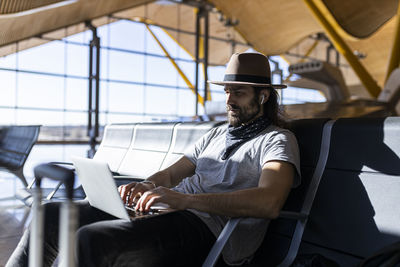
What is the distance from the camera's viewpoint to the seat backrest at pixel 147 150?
12.8ft

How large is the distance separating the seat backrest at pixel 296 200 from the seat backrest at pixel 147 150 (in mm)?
1815

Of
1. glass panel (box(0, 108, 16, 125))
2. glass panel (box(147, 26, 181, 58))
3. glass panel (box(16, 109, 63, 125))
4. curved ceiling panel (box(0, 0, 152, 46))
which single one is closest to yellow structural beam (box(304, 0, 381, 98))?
glass panel (box(147, 26, 181, 58))

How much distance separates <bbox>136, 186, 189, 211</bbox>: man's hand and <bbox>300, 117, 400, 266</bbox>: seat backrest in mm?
695

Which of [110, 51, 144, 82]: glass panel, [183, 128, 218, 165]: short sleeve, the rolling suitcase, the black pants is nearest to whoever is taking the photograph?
the rolling suitcase

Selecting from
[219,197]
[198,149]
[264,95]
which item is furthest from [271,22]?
[219,197]

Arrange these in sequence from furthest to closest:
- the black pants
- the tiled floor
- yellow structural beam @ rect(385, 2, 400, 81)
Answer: yellow structural beam @ rect(385, 2, 400, 81)
the tiled floor
the black pants

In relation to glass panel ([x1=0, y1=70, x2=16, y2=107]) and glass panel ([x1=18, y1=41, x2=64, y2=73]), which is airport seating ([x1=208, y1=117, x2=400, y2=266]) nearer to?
glass panel ([x1=0, y1=70, x2=16, y2=107])

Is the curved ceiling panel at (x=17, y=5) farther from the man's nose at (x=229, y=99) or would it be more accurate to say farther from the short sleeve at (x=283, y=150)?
the short sleeve at (x=283, y=150)

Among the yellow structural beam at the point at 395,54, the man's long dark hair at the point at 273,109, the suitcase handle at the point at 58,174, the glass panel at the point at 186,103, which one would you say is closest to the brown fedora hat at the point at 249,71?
the man's long dark hair at the point at 273,109

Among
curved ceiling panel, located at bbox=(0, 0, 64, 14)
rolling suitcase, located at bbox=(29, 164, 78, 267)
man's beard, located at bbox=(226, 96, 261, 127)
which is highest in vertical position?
curved ceiling panel, located at bbox=(0, 0, 64, 14)

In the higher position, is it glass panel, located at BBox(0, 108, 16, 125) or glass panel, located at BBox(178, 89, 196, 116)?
glass panel, located at BBox(178, 89, 196, 116)

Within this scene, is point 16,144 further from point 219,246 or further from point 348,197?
point 348,197

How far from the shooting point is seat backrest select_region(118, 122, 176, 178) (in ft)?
12.8

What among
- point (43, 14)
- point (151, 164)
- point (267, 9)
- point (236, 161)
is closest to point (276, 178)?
point (236, 161)
